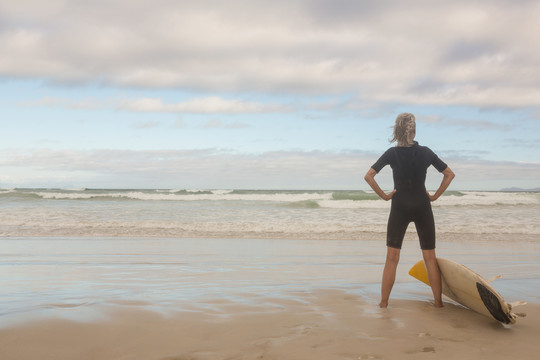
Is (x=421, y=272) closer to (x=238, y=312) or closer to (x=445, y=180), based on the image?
(x=445, y=180)

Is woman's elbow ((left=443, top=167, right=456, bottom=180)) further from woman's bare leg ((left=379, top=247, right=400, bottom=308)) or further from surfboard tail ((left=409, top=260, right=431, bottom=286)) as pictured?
surfboard tail ((left=409, top=260, right=431, bottom=286))

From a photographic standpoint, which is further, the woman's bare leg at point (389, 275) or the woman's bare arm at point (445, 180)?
the woman's bare leg at point (389, 275)

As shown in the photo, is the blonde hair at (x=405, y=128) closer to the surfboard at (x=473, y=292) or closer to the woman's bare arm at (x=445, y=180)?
the woman's bare arm at (x=445, y=180)

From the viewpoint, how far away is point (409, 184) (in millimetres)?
4707

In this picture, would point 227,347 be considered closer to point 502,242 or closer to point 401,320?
point 401,320

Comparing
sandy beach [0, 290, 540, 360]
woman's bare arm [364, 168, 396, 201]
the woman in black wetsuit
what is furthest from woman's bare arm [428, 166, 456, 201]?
sandy beach [0, 290, 540, 360]

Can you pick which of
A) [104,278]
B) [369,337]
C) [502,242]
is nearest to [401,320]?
[369,337]

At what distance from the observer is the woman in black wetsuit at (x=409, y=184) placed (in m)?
4.68

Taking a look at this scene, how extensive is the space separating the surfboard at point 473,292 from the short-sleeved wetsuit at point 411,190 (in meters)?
0.38

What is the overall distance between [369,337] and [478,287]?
1457 mm

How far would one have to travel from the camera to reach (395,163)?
475cm

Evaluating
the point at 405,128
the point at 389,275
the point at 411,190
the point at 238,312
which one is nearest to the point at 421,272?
the point at 389,275

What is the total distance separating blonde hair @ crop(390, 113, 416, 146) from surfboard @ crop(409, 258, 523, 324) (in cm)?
142

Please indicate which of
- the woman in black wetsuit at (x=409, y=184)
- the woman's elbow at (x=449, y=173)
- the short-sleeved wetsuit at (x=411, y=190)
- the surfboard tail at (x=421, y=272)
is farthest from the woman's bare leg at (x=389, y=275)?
the woman's elbow at (x=449, y=173)
